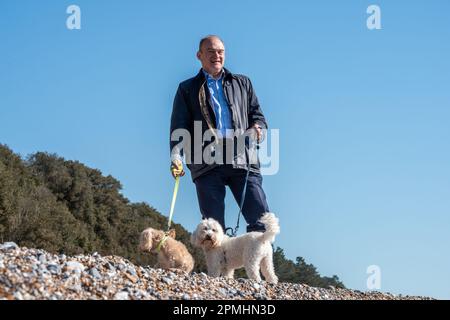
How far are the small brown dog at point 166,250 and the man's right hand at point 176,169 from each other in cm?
146

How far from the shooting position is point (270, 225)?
30.7ft

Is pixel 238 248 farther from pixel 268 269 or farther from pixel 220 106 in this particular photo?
pixel 220 106

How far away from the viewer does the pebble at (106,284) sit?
5.92 m

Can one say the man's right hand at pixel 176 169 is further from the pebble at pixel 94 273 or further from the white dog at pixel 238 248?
the pebble at pixel 94 273

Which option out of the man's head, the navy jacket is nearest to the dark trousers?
the navy jacket

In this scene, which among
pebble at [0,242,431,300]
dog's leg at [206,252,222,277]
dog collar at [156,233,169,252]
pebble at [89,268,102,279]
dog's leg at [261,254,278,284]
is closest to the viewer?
pebble at [0,242,431,300]

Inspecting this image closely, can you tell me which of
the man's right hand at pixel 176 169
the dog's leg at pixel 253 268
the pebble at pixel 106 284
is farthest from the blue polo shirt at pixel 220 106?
the pebble at pixel 106 284

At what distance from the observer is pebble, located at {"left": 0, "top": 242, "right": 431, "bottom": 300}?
5.92 metres

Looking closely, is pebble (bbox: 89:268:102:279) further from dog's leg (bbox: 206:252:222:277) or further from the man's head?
the man's head

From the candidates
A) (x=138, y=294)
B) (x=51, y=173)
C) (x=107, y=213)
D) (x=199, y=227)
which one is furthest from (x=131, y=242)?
(x=138, y=294)

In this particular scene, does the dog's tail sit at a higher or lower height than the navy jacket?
lower

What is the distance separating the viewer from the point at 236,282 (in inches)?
320
